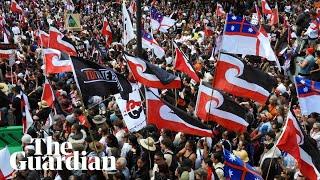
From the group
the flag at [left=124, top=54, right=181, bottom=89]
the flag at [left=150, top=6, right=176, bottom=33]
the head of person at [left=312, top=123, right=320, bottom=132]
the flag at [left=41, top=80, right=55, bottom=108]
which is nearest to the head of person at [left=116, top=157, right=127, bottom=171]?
the flag at [left=124, top=54, right=181, bottom=89]

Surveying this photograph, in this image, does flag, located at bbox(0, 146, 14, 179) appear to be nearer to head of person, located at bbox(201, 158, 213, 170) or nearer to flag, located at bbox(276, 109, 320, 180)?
head of person, located at bbox(201, 158, 213, 170)

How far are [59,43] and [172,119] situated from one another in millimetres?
7110

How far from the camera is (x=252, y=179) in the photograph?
7727 mm

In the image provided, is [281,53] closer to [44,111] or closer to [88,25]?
[44,111]

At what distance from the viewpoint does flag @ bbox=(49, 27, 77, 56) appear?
51.6ft

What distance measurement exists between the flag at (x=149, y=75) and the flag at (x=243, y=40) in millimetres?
1565

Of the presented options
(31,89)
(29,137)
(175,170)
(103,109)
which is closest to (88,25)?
(31,89)

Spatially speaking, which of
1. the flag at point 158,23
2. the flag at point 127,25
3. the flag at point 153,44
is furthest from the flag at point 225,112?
the flag at point 158,23

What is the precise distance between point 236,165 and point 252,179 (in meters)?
0.27

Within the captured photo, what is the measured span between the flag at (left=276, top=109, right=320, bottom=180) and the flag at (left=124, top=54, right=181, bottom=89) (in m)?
3.81

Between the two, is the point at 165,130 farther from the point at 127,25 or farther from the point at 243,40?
the point at 127,25

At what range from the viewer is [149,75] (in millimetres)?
11523

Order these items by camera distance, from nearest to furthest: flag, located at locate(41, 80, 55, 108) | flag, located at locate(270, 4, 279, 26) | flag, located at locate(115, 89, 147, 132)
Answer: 1. flag, located at locate(115, 89, 147, 132)
2. flag, located at locate(41, 80, 55, 108)
3. flag, located at locate(270, 4, 279, 26)

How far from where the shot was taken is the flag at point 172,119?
9.34m
